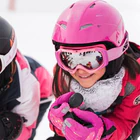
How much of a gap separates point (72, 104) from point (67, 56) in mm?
167

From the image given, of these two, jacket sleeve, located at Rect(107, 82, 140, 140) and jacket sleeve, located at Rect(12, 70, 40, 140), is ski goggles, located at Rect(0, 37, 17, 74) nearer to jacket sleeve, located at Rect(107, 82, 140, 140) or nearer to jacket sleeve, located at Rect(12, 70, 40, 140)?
jacket sleeve, located at Rect(12, 70, 40, 140)

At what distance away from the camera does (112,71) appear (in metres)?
1.21

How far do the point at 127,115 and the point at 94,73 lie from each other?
23 centimetres

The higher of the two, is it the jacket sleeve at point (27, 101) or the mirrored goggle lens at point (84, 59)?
the mirrored goggle lens at point (84, 59)

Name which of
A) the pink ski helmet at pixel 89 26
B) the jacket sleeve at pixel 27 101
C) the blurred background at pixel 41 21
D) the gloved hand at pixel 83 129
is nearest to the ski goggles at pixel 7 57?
the jacket sleeve at pixel 27 101

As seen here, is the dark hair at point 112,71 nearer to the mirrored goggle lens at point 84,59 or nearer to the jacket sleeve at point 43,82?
the mirrored goggle lens at point 84,59

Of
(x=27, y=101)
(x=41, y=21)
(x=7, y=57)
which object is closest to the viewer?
(x=7, y=57)

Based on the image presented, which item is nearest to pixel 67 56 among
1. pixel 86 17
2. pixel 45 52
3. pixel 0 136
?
pixel 86 17

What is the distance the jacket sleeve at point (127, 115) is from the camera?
1.26 metres

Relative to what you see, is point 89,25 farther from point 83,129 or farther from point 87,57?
point 83,129

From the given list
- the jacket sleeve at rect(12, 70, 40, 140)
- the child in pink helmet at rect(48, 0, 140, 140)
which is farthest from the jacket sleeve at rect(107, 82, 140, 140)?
the jacket sleeve at rect(12, 70, 40, 140)

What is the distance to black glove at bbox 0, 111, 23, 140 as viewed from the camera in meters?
1.41

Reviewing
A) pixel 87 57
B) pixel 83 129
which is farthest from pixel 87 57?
pixel 83 129

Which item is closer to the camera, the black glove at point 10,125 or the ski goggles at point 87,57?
the ski goggles at point 87,57
